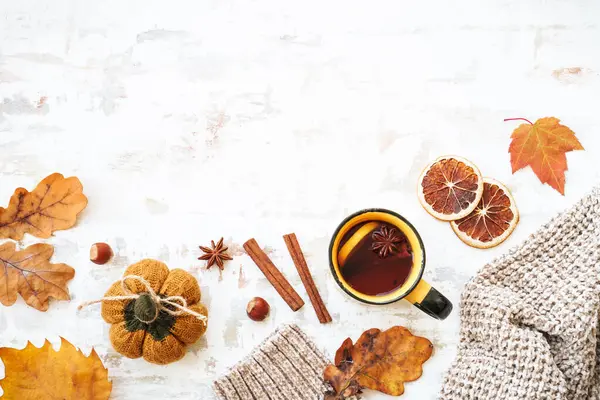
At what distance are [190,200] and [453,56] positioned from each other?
1.98ft

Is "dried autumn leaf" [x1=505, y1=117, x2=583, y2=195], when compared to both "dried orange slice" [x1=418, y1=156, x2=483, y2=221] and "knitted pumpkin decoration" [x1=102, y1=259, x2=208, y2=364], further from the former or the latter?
"knitted pumpkin decoration" [x1=102, y1=259, x2=208, y2=364]

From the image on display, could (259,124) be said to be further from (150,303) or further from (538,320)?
(538,320)

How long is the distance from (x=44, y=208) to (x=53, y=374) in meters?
0.32

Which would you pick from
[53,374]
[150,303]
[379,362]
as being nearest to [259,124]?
[150,303]

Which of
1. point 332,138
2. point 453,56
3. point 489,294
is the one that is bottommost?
point 489,294

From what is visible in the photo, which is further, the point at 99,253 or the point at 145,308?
the point at 99,253

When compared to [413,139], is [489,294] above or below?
below

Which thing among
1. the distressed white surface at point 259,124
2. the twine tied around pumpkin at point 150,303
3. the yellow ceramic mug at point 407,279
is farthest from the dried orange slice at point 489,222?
the twine tied around pumpkin at point 150,303

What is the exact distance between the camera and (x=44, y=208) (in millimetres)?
1148

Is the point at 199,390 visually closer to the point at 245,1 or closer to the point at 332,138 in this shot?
the point at 332,138

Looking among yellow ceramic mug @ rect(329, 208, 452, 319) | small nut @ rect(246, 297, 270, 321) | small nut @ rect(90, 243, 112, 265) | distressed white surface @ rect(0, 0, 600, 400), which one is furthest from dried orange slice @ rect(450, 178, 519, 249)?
small nut @ rect(90, 243, 112, 265)

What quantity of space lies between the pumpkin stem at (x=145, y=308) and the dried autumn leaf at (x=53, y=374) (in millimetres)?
185

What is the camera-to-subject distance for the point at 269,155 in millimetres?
1156

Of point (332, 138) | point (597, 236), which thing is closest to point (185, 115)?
point (332, 138)
